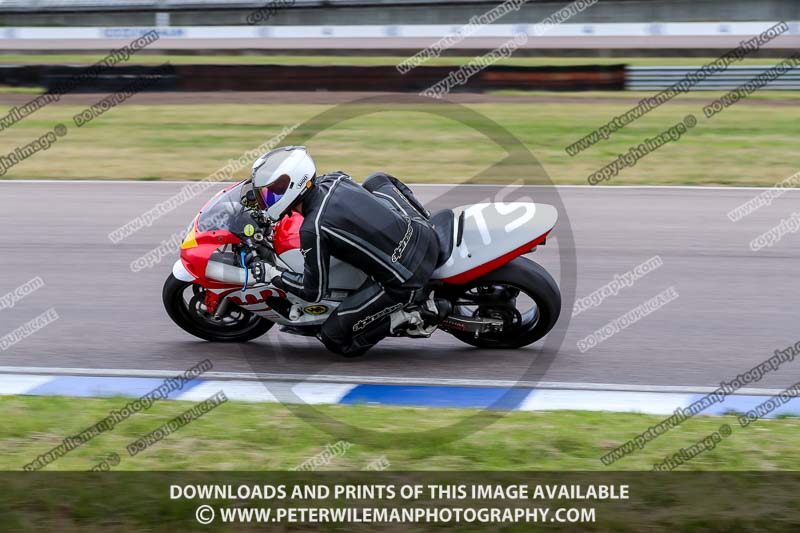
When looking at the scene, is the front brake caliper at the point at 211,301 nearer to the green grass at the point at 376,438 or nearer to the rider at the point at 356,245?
the rider at the point at 356,245

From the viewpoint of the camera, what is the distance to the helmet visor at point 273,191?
6.06m

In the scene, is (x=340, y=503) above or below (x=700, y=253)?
above

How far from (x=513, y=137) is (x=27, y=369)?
34.5 ft

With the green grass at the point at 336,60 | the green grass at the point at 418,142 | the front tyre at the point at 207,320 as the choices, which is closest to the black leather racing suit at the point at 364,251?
the front tyre at the point at 207,320

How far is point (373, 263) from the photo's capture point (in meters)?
6.36

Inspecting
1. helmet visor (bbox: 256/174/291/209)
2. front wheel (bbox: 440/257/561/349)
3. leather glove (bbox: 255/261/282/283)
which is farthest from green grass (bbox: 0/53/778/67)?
helmet visor (bbox: 256/174/291/209)

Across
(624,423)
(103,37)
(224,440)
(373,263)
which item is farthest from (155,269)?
(103,37)

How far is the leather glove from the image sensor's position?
638 centimetres

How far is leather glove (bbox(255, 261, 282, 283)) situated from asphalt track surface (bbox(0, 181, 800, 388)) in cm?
72

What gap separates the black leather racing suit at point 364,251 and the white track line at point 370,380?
0.27 meters

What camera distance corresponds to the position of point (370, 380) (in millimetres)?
6637

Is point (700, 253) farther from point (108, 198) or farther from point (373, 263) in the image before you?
point (108, 198)

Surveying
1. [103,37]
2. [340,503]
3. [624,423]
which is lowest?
[103,37]

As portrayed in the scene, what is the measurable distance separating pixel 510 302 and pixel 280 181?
1876 mm
